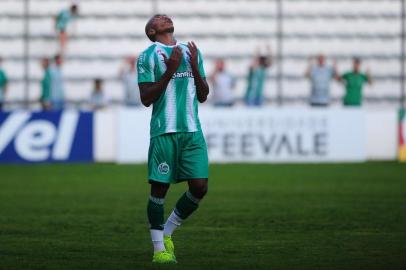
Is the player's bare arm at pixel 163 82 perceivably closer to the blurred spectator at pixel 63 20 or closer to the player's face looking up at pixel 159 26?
the player's face looking up at pixel 159 26

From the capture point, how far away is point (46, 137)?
25594 mm

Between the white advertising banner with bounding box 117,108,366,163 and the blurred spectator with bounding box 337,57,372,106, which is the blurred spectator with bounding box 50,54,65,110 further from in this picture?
the blurred spectator with bounding box 337,57,372,106

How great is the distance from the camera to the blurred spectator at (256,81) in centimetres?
2906

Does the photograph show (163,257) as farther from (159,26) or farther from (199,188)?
(159,26)

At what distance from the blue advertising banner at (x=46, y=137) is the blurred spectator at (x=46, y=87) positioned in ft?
7.63

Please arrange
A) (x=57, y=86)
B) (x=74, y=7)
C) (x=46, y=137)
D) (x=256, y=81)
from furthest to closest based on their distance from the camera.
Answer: (x=256, y=81)
(x=74, y=7)
(x=57, y=86)
(x=46, y=137)

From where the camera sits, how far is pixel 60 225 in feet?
41.7

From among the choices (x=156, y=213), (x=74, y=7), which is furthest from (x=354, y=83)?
(x=156, y=213)

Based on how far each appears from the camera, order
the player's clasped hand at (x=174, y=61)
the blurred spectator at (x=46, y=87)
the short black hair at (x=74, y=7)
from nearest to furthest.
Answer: the player's clasped hand at (x=174, y=61), the blurred spectator at (x=46, y=87), the short black hair at (x=74, y=7)

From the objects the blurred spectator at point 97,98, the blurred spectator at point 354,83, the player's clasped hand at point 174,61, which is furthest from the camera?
the blurred spectator at point 97,98

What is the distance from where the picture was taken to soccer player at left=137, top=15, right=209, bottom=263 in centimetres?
943

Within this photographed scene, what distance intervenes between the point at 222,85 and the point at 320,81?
2.44 meters

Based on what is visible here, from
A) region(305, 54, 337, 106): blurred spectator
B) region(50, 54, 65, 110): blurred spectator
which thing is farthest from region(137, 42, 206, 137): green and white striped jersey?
region(305, 54, 337, 106): blurred spectator

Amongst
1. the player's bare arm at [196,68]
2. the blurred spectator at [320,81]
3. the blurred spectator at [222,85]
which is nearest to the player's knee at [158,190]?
the player's bare arm at [196,68]
